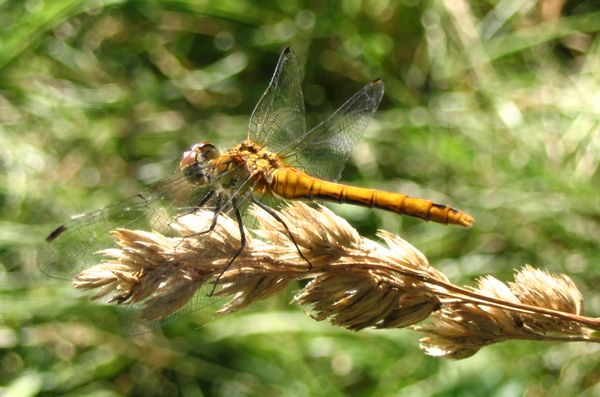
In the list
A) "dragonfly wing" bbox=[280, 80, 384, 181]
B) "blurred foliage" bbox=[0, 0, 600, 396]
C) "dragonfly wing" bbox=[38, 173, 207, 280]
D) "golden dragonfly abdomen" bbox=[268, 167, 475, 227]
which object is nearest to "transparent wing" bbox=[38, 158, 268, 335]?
"dragonfly wing" bbox=[38, 173, 207, 280]

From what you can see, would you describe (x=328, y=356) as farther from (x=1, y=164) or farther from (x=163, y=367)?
(x=1, y=164)

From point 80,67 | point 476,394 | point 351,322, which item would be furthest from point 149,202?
point 80,67

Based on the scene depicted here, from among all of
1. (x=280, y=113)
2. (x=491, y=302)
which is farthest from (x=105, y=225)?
(x=491, y=302)

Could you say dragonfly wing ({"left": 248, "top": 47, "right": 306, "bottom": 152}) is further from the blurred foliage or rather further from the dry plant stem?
the dry plant stem

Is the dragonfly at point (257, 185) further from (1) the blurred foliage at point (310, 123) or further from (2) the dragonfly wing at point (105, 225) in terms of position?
(1) the blurred foliage at point (310, 123)

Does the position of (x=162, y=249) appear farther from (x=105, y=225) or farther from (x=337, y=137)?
(x=337, y=137)

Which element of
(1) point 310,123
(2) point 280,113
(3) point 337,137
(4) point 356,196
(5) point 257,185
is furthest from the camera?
(1) point 310,123
